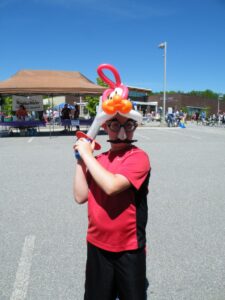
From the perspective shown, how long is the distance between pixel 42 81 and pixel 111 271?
55.1 ft

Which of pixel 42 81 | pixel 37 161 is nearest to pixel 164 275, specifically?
pixel 37 161

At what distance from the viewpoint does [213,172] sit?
23.3 feet

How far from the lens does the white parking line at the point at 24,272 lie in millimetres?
2514

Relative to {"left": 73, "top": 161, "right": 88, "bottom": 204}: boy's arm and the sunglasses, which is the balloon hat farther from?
{"left": 73, "top": 161, "right": 88, "bottom": 204}: boy's arm

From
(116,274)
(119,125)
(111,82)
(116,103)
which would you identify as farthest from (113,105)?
(116,274)

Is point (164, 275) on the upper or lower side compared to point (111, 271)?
lower

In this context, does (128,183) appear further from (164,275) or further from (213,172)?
(213,172)

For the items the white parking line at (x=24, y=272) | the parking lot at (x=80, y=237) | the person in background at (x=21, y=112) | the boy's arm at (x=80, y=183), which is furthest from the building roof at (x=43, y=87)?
the boy's arm at (x=80, y=183)

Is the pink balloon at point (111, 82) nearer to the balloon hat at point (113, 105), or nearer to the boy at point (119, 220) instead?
the balloon hat at point (113, 105)

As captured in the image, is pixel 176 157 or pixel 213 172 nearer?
pixel 213 172

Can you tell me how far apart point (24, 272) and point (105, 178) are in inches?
68.8

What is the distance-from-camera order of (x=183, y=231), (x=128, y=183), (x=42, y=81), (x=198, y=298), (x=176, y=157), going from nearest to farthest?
(x=128, y=183)
(x=198, y=298)
(x=183, y=231)
(x=176, y=157)
(x=42, y=81)

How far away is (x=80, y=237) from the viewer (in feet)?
11.4

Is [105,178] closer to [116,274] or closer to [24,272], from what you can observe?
[116,274]
